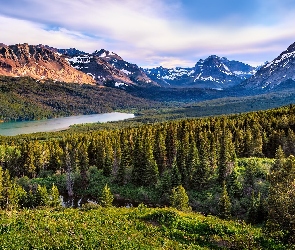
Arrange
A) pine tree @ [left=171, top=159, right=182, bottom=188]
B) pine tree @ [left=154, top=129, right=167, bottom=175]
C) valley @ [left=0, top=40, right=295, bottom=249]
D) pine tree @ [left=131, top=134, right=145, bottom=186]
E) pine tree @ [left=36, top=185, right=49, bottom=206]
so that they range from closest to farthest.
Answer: valley @ [left=0, top=40, right=295, bottom=249] → pine tree @ [left=36, top=185, right=49, bottom=206] → pine tree @ [left=171, top=159, right=182, bottom=188] → pine tree @ [left=131, top=134, right=145, bottom=186] → pine tree @ [left=154, top=129, right=167, bottom=175]

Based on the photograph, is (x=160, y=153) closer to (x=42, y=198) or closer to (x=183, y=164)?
(x=183, y=164)

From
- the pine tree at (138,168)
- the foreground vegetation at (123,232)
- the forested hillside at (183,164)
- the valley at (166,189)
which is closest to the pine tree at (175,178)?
the forested hillside at (183,164)

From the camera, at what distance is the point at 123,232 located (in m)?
39.0

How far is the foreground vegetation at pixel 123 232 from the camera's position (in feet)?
115

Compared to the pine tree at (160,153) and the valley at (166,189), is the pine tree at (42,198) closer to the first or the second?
the valley at (166,189)

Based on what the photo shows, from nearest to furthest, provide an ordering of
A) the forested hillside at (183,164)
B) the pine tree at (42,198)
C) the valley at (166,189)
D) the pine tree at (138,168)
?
the valley at (166,189) → the pine tree at (42,198) → the forested hillside at (183,164) → the pine tree at (138,168)

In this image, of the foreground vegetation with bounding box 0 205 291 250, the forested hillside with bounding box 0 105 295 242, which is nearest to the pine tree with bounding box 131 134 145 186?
Answer: the forested hillside with bounding box 0 105 295 242

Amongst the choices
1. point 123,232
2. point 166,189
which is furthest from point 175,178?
point 123,232

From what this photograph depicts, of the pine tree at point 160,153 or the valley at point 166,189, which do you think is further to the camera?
the pine tree at point 160,153

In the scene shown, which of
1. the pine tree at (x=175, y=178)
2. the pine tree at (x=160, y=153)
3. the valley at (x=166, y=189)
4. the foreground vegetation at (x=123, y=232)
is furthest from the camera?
the pine tree at (x=160, y=153)

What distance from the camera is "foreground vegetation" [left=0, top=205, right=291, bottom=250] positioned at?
3509 cm

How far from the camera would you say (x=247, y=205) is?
230ft

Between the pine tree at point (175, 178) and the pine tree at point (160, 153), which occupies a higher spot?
the pine tree at point (160, 153)

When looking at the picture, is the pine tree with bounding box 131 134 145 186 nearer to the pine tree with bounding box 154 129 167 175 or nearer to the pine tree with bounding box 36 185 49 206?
the pine tree with bounding box 154 129 167 175
